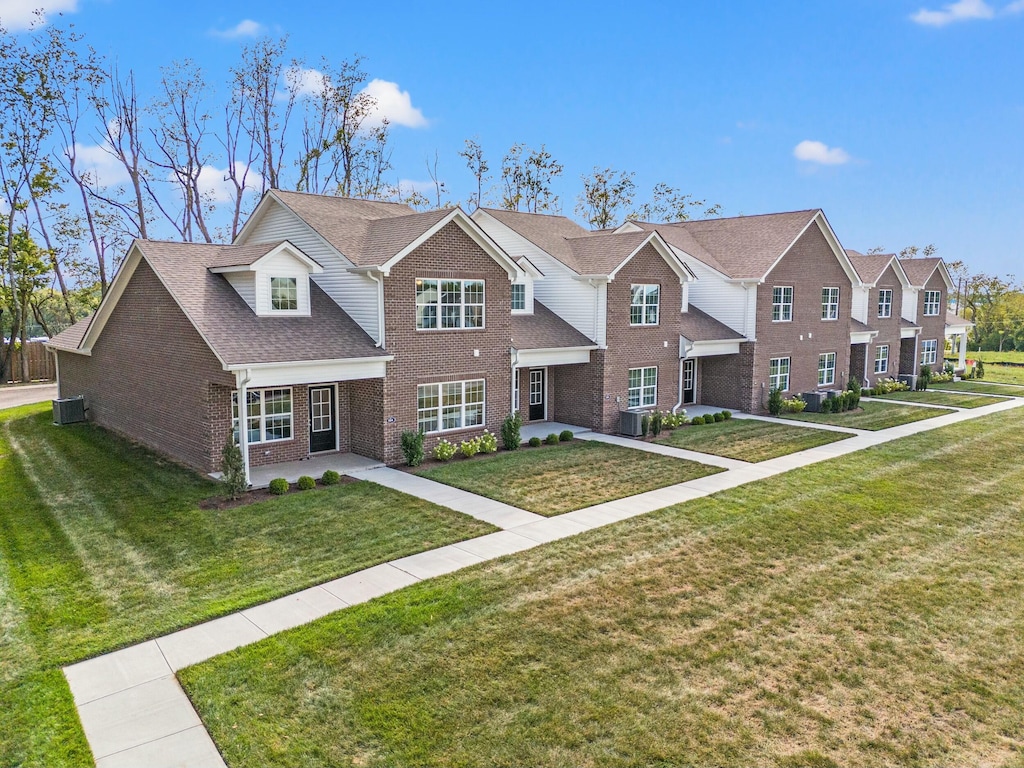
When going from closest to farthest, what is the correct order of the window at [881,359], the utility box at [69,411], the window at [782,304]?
the utility box at [69,411]
the window at [782,304]
the window at [881,359]

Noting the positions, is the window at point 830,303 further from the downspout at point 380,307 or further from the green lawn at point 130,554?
the green lawn at point 130,554

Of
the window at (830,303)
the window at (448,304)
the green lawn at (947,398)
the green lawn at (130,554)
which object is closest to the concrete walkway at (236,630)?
the green lawn at (130,554)

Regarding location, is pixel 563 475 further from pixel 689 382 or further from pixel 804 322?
pixel 804 322

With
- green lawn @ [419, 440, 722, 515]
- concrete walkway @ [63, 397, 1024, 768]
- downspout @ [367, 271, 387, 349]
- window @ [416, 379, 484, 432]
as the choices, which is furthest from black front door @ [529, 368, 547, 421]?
concrete walkway @ [63, 397, 1024, 768]

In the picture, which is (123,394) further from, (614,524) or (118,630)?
(614,524)

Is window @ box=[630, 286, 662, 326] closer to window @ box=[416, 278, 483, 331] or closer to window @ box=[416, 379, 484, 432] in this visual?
window @ box=[416, 278, 483, 331]

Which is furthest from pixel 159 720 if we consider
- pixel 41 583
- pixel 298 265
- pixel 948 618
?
pixel 298 265

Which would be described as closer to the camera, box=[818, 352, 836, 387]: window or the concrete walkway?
the concrete walkway
